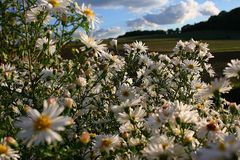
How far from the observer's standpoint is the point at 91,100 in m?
5.51

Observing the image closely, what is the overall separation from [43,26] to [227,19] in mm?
75992

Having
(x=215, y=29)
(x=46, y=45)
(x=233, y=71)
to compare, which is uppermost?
(x=46, y=45)

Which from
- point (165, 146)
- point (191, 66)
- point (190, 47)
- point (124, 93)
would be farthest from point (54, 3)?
point (190, 47)

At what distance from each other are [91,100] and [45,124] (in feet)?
8.89

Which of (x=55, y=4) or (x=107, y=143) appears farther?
(x=55, y=4)

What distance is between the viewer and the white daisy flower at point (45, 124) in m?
2.72

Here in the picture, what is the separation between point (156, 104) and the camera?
616cm

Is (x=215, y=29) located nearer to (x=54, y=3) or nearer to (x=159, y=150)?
(x=54, y=3)

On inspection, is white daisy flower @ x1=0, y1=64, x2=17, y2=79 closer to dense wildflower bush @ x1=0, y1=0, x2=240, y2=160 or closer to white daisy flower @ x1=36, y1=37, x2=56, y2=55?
dense wildflower bush @ x1=0, y1=0, x2=240, y2=160

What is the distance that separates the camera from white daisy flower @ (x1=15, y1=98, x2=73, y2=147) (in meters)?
2.72

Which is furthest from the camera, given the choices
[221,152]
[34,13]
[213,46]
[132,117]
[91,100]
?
[213,46]

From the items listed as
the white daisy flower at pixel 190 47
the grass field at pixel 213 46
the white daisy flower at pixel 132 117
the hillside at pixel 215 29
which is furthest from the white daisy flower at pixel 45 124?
the hillside at pixel 215 29

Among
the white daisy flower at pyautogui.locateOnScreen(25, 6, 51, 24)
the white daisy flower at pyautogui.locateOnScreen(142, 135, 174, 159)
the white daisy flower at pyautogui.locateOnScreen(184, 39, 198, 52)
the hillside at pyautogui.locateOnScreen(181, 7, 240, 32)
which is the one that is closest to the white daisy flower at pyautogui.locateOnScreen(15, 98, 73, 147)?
the white daisy flower at pyautogui.locateOnScreen(142, 135, 174, 159)

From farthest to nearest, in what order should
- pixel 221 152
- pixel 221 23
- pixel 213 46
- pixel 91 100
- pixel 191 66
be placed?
pixel 221 23 < pixel 213 46 < pixel 191 66 < pixel 91 100 < pixel 221 152
